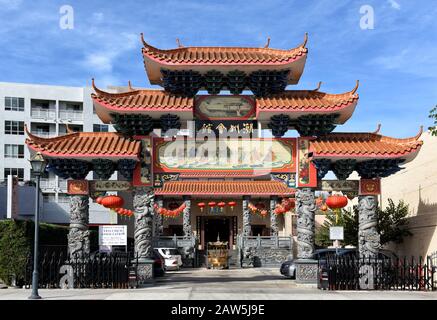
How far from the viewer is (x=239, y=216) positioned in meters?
A: 45.4

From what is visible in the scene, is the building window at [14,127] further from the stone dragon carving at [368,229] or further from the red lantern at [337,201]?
the stone dragon carving at [368,229]

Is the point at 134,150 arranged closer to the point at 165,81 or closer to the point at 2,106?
the point at 165,81

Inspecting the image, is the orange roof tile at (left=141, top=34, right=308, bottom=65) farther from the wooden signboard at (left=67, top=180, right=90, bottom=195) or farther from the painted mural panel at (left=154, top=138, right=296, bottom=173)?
the wooden signboard at (left=67, top=180, right=90, bottom=195)

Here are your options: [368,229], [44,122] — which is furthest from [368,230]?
[44,122]

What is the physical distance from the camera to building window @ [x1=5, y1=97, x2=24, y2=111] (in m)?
55.9

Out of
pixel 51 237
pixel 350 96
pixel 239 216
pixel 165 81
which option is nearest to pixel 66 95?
pixel 239 216

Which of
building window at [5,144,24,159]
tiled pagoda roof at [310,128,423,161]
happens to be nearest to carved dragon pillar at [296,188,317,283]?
tiled pagoda roof at [310,128,423,161]

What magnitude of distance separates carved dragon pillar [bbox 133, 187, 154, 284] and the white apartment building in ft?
112

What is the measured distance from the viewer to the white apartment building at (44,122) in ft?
180

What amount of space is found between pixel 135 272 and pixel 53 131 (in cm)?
4311

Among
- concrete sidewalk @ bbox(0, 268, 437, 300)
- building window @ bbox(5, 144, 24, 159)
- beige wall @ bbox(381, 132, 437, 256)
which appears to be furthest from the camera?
building window @ bbox(5, 144, 24, 159)

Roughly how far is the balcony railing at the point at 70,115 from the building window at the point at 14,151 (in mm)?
5205

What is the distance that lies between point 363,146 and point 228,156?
471 cm

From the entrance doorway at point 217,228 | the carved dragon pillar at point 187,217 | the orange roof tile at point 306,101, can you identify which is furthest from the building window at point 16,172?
the orange roof tile at point 306,101
